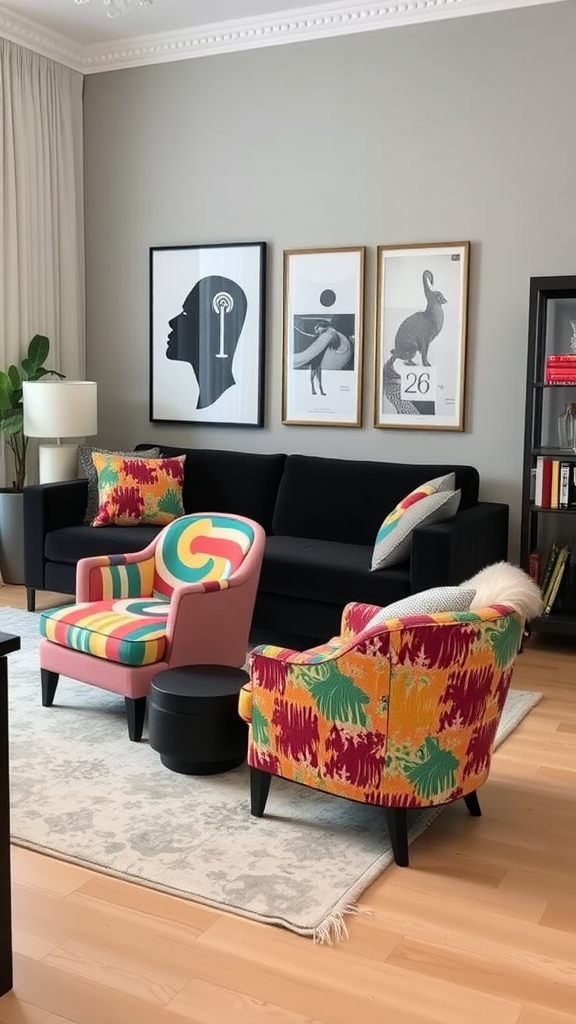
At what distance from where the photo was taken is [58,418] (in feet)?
17.8

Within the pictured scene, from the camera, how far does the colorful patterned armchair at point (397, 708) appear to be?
8.13ft

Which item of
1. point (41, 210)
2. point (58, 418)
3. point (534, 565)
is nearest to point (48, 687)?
point (58, 418)

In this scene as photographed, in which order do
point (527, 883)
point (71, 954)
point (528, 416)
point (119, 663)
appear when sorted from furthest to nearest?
point (528, 416) < point (119, 663) < point (527, 883) < point (71, 954)

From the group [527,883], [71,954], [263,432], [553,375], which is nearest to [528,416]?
[553,375]

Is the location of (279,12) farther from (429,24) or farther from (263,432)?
(263,432)

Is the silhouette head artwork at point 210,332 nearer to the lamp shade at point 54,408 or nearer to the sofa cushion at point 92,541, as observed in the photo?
the lamp shade at point 54,408

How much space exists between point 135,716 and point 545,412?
2.61 metres

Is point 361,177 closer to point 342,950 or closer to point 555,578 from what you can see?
point 555,578

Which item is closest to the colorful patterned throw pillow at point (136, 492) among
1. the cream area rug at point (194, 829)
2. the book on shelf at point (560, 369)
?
the cream area rug at point (194, 829)

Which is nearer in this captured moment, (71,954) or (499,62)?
(71,954)

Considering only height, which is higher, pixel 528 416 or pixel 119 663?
pixel 528 416

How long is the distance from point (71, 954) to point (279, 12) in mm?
4784

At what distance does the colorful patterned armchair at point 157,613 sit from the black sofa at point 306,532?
21.9 inches

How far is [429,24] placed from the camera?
4977 millimetres
